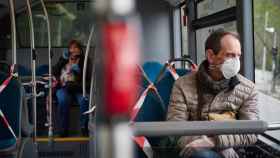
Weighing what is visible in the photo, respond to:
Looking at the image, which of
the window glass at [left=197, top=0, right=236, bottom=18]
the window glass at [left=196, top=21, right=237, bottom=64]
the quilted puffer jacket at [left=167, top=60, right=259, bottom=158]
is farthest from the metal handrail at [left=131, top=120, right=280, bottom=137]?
the window glass at [left=196, top=21, right=237, bottom=64]

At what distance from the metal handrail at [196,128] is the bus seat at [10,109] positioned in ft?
7.97

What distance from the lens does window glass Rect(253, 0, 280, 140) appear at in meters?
3.03

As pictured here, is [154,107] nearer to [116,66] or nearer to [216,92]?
[216,92]

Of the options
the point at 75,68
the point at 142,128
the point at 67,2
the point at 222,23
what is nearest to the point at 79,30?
the point at 67,2

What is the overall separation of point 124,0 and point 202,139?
1.96 meters

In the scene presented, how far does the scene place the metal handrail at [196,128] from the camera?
134 cm

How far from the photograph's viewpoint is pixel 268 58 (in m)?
3.15

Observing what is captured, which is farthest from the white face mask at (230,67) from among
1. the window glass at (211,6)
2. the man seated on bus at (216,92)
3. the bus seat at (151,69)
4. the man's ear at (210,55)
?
the bus seat at (151,69)

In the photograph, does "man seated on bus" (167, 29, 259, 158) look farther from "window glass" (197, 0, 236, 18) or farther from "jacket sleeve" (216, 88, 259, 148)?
"window glass" (197, 0, 236, 18)

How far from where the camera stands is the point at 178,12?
7816 millimetres

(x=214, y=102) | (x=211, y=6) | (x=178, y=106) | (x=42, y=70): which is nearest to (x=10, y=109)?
(x=178, y=106)

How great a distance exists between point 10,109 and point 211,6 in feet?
6.81

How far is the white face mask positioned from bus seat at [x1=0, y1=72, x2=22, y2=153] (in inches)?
69.4

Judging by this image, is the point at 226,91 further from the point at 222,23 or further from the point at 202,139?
the point at 222,23
